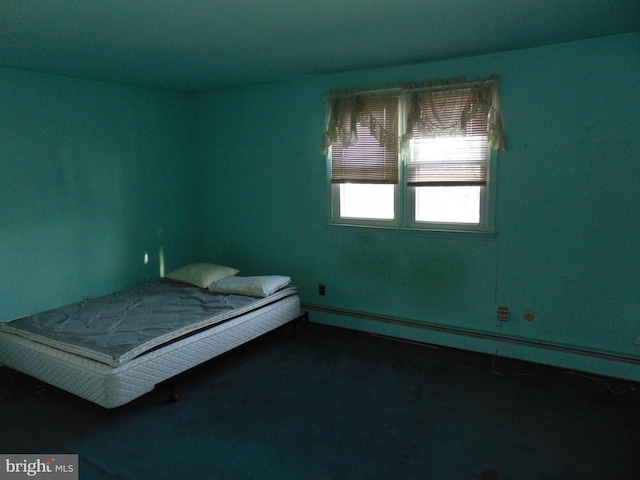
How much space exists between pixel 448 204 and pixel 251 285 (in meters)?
1.80

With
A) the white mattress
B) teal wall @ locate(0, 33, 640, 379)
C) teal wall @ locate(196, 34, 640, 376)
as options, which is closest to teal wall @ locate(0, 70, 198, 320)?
teal wall @ locate(0, 33, 640, 379)

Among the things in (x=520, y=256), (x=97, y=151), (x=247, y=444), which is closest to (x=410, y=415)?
(x=247, y=444)

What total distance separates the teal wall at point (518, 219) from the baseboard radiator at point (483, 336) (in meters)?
0.03

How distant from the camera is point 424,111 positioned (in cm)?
381

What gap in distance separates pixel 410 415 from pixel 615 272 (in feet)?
5.82

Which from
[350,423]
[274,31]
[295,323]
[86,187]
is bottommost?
[350,423]

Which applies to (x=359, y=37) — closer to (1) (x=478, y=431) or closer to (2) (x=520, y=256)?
(2) (x=520, y=256)

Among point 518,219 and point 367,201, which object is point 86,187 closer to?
point 367,201

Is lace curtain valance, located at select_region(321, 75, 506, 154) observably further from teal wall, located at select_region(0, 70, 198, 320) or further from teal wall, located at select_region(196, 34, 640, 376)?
teal wall, located at select_region(0, 70, 198, 320)

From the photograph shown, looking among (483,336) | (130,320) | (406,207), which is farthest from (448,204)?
(130,320)

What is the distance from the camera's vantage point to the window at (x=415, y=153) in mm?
3660

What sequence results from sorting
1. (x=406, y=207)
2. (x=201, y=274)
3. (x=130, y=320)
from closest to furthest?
(x=130, y=320) → (x=406, y=207) → (x=201, y=274)

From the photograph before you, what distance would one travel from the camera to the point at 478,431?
271cm

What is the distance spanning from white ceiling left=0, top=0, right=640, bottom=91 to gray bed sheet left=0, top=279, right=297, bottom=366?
6.25 ft
